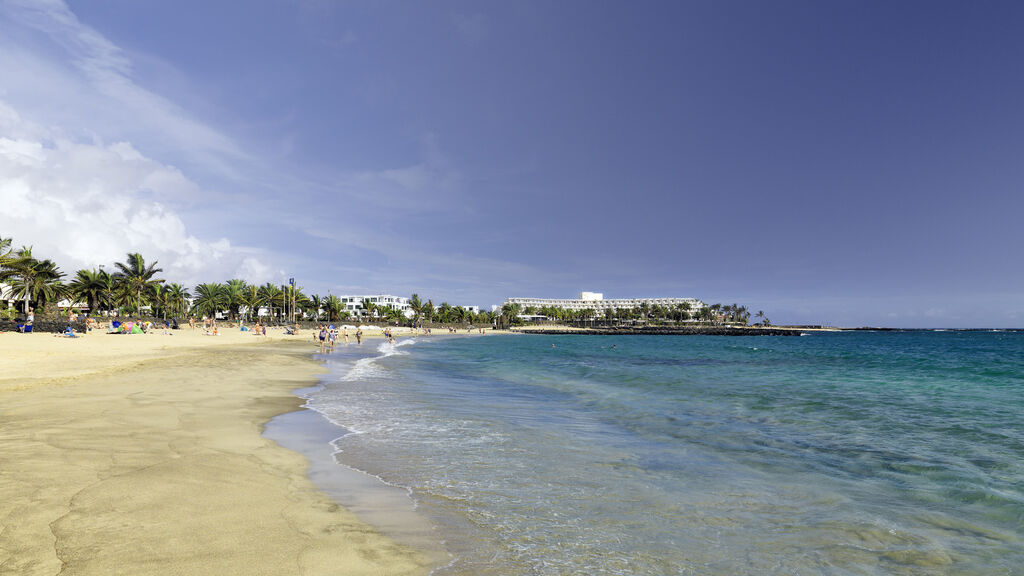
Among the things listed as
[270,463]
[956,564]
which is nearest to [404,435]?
[270,463]

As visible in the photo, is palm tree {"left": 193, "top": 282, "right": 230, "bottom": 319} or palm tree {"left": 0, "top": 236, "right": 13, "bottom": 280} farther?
palm tree {"left": 193, "top": 282, "right": 230, "bottom": 319}

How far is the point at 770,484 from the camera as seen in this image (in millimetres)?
8023

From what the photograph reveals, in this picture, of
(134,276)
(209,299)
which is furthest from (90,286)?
(209,299)

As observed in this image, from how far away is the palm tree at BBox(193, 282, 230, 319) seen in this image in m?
115

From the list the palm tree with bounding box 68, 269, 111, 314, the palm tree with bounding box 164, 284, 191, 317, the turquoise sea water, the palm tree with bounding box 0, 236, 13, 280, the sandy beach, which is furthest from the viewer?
the palm tree with bounding box 164, 284, 191, 317

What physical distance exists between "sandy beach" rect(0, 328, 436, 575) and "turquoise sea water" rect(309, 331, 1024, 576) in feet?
4.17

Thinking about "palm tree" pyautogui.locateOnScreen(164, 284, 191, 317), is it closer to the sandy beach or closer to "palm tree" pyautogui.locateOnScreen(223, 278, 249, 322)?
"palm tree" pyautogui.locateOnScreen(223, 278, 249, 322)

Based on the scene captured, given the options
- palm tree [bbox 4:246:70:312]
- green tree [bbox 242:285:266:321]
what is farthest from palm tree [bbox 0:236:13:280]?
green tree [bbox 242:285:266:321]

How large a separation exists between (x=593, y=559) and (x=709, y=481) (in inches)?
159

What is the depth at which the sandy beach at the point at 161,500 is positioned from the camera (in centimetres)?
422

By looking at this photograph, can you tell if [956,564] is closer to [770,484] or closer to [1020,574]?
[1020,574]

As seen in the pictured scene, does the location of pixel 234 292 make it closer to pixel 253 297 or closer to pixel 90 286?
pixel 253 297

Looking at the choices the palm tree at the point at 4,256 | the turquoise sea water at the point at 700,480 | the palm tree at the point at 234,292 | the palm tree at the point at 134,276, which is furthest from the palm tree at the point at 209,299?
the turquoise sea water at the point at 700,480

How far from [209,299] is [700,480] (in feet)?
432
